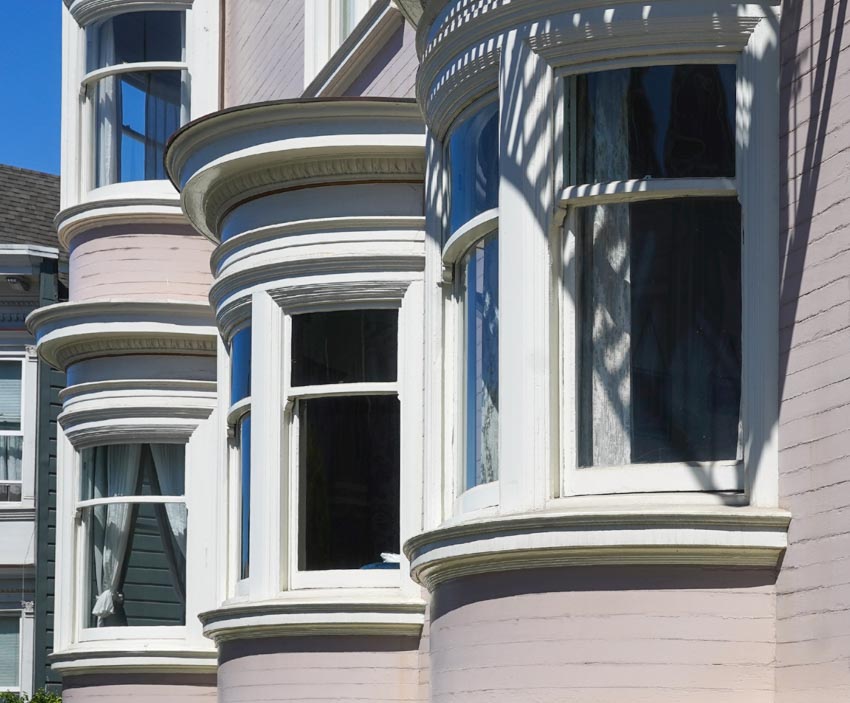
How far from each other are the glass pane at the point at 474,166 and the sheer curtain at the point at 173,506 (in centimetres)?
602

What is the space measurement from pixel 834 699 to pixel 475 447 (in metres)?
2.32

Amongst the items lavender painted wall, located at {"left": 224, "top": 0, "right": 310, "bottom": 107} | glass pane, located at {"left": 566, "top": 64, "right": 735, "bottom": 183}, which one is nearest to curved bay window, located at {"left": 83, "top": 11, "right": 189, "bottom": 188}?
lavender painted wall, located at {"left": 224, "top": 0, "right": 310, "bottom": 107}

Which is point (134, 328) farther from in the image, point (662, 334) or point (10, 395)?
point (10, 395)

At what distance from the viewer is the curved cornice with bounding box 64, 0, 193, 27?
15.8 meters

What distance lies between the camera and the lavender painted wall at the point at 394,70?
12172 millimetres

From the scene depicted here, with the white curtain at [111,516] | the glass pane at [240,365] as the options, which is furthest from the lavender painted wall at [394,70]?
the white curtain at [111,516]

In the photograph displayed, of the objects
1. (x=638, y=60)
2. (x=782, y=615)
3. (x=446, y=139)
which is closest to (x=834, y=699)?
(x=782, y=615)

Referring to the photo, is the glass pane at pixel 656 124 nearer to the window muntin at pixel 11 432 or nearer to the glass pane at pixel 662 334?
the glass pane at pixel 662 334

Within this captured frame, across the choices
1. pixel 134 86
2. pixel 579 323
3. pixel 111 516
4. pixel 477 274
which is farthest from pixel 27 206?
pixel 579 323

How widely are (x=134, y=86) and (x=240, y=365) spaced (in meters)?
5.32

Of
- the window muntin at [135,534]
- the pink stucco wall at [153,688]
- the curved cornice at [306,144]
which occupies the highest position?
the curved cornice at [306,144]

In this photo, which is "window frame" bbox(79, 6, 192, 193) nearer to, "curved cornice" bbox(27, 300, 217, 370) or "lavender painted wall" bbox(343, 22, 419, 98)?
"curved cornice" bbox(27, 300, 217, 370)

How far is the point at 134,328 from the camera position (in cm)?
1438

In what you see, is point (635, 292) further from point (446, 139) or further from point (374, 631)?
point (374, 631)
